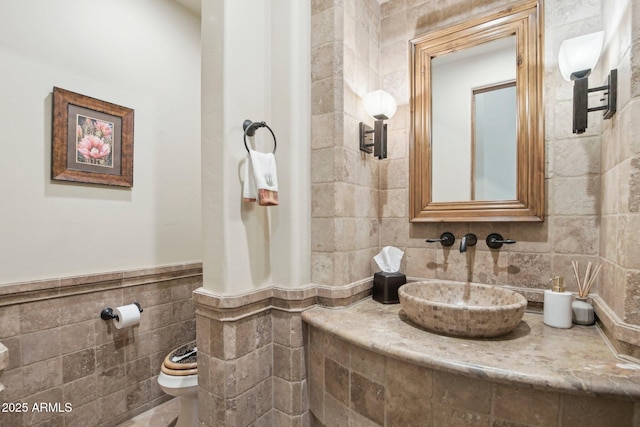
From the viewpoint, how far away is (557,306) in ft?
3.75

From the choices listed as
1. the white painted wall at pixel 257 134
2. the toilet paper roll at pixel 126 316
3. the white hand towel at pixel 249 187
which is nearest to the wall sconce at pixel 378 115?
the white painted wall at pixel 257 134

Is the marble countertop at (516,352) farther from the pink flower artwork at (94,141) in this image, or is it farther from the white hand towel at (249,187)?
the pink flower artwork at (94,141)

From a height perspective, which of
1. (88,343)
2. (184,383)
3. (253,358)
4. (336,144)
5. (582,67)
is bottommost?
(184,383)

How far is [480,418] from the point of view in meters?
0.87

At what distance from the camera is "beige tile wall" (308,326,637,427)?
78 cm

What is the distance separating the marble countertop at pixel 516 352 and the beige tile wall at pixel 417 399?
64mm

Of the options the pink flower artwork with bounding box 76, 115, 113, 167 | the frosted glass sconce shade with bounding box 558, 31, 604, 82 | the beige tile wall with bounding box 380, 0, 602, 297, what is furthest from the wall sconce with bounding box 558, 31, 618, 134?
the pink flower artwork with bounding box 76, 115, 113, 167

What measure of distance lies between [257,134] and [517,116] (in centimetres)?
125

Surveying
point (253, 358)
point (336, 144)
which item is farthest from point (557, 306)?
point (253, 358)

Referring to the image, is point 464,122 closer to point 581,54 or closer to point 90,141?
point 581,54

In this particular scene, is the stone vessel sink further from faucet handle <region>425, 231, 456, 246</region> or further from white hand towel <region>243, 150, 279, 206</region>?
white hand towel <region>243, 150, 279, 206</region>

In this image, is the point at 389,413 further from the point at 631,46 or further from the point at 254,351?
the point at 631,46

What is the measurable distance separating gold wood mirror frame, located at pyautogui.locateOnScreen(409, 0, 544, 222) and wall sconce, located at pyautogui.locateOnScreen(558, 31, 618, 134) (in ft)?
0.67

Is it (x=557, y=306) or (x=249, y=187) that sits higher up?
(x=249, y=187)
